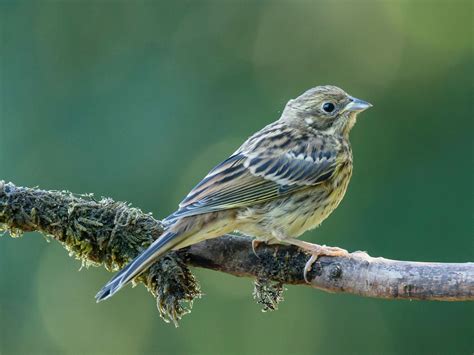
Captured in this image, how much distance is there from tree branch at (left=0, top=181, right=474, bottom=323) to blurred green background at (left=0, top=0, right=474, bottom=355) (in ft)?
9.26

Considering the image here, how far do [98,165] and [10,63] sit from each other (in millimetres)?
1465

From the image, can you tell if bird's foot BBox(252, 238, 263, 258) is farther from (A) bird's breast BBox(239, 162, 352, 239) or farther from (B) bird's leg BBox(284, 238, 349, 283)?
(B) bird's leg BBox(284, 238, 349, 283)

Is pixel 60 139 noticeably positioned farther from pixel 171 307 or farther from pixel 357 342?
pixel 171 307

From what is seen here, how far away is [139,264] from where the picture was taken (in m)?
4.44

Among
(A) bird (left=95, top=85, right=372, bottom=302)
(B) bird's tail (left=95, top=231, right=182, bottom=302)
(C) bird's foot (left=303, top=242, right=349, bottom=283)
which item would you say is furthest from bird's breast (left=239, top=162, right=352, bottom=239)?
(B) bird's tail (left=95, top=231, right=182, bottom=302)

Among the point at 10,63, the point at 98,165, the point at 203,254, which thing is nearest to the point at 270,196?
the point at 203,254

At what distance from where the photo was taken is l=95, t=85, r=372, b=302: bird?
4.76 m

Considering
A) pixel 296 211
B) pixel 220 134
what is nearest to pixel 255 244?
pixel 296 211

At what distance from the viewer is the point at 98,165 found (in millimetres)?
7730

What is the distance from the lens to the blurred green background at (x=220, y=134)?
7.75 metres

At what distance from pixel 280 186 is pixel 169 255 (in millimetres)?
868

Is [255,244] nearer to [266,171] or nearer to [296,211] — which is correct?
[296,211]

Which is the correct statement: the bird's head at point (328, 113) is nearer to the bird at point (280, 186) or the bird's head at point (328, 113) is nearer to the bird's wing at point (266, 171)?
the bird at point (280, 186)

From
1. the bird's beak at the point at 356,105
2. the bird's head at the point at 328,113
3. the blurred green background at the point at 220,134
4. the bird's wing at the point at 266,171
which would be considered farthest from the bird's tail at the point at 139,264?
the blurred green background at the point at 220,134
